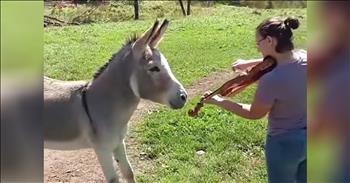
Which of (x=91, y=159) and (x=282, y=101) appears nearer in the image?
(x=282, y=101)

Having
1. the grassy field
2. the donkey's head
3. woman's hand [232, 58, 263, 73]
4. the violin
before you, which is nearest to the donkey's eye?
the donkey's head

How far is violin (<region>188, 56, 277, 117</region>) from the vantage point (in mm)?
2674

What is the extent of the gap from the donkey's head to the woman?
0.56 ft

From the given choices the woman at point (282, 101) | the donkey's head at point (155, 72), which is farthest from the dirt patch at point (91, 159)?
the woman at point (282, 101)

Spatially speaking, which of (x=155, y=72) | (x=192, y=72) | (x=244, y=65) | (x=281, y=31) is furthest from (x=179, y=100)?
(x=192, y=72)

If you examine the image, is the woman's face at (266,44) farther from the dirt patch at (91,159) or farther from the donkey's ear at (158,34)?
the dirt patch at (91,159)

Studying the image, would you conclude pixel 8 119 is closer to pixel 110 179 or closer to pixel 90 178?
pixel 110 179

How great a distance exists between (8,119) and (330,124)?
1.22 m

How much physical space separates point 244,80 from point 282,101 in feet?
0.67

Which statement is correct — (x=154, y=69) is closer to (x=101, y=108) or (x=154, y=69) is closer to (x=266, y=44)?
(x=101, y=108)

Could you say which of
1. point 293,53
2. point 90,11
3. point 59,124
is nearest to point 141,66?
point 59,124

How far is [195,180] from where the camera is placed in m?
3.59

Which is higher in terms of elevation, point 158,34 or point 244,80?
point 158,34

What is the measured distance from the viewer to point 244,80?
276 centimetres
